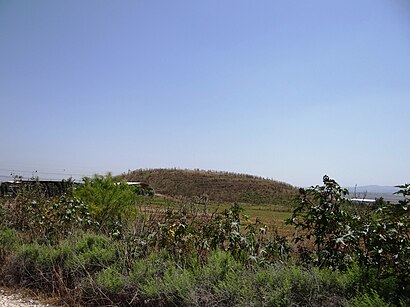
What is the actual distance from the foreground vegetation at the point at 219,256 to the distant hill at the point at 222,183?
3539cm

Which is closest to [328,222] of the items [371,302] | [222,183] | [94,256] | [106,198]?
[371,302]

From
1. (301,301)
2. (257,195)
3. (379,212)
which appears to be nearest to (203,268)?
(301,301)

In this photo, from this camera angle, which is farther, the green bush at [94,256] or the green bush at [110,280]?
the green bush at [94,256]

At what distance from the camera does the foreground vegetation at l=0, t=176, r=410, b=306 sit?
3.99m

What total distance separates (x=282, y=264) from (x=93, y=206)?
4.86m

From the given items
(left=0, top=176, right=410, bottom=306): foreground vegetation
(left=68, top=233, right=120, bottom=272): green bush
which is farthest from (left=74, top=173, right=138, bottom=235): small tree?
(left=68, top=233, right=120, bottom=272): green bush

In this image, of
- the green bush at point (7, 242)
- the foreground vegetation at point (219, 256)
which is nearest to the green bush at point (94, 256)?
the foreground vegetation at point (219, 256)

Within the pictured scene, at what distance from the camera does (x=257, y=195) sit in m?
44.8

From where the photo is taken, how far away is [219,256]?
16.6 ft

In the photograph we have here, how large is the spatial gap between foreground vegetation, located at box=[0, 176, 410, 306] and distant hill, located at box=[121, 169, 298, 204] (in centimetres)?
3539

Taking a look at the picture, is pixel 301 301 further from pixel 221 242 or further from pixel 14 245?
pixel 14 245

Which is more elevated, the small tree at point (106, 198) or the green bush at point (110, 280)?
the small tree at point (106, 198)

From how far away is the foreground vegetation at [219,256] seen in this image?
3.99 metres

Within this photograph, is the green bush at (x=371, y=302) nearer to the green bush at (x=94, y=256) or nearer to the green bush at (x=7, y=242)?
the green bush at (x=94, y=256)
